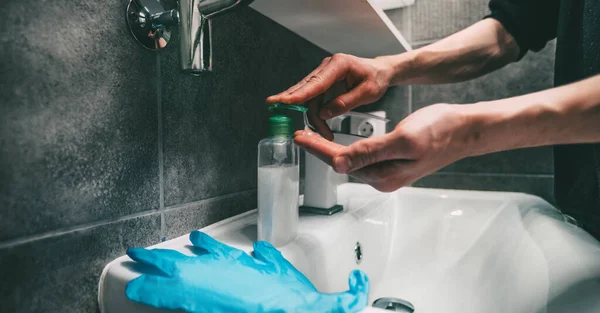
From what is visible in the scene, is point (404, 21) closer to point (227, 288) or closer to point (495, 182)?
point (495, 182)

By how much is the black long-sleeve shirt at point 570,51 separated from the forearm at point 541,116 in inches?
6.1

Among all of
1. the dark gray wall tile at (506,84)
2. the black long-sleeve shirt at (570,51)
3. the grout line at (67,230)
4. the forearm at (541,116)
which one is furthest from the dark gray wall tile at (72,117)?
the dark gray wall tile at (506,84)

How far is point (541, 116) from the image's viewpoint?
0.34 m

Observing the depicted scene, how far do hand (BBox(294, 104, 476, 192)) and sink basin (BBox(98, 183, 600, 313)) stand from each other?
0.45 ft

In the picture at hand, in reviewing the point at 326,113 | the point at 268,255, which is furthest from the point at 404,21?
the point at 268,255

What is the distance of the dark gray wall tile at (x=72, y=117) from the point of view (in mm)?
315

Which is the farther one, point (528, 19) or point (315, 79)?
point (528, 19)

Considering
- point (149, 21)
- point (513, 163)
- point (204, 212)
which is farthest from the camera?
point (513, 163)

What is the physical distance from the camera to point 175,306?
0.29 meters

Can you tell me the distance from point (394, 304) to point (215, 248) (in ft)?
1.19

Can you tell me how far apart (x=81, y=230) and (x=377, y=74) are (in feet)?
1.52

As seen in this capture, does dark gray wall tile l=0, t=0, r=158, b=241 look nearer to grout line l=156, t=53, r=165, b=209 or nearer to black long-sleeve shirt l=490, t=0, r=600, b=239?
grout line l=156, t=53, r=165, b=209

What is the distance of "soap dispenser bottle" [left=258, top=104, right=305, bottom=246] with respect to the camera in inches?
17.9

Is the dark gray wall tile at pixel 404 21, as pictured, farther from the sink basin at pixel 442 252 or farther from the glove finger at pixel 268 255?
the glove finger at pixel 268 255
